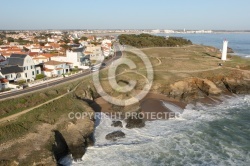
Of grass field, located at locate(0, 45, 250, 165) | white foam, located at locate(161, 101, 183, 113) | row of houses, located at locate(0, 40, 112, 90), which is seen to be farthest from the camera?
row of houses, located at locate(0, 40, 112, 90)

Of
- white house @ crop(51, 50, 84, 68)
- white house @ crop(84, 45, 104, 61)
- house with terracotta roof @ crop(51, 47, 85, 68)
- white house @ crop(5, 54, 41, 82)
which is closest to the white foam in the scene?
white house @ crop(5, 54, 41, 82)

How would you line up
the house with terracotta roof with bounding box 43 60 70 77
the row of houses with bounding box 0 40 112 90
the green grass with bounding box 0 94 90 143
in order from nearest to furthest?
1. the green grass with bounding box 0 94 90 143
2. the row of houses with bounding box 0 40 112 90
3. the house with terracotta roof with bounding box 43 60 70 77

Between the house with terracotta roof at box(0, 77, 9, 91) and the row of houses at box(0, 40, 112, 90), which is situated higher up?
the row of houses at box(0, 40, 112, 90)

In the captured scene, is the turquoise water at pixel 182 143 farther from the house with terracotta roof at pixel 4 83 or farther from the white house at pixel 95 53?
the white house at pixel 95 53

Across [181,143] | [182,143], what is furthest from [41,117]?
[182,143]

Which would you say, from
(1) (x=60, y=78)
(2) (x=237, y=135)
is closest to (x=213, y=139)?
(2) (x=237, y=135)

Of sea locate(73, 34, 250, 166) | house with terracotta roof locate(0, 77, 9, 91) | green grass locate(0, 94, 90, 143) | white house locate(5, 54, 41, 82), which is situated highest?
white house locate(5, 54, 41, 82)

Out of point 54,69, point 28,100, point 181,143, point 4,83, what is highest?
point 54,69

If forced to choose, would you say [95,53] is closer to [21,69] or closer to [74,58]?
[74,58]

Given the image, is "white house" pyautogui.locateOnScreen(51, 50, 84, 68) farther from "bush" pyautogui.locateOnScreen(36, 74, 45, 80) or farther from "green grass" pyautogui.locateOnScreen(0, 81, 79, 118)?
"green grass" pyautogui.locateOnScreen(0, 81, 79, 118)
